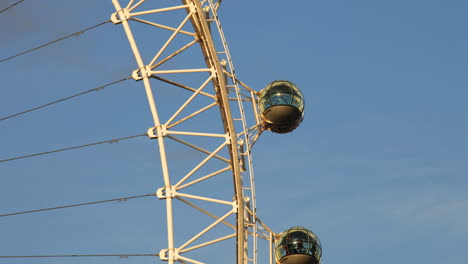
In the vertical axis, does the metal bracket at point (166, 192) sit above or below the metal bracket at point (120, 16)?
below

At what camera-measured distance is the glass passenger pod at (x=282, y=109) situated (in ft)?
119

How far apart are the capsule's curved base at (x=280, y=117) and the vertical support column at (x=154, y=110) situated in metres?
3.85

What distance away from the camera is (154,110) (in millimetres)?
33781

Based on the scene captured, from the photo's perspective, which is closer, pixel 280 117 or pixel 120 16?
pixel 120 16

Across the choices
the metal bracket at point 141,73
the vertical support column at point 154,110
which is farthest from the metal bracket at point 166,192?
the metal bracket at point 141,73

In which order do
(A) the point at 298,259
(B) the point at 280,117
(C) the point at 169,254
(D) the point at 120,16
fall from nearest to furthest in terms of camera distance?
(C) the point at 169,254
(D) the point at 120,16
(A) the point at 298,259
(B) the point at 280,117

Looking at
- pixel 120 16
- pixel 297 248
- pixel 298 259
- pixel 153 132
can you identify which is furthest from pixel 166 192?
pixel 120 16

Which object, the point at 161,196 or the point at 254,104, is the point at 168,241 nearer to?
the point at 161,196

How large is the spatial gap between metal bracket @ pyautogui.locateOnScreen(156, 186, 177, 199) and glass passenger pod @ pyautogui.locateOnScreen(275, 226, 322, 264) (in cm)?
399

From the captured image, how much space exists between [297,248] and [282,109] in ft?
13.7

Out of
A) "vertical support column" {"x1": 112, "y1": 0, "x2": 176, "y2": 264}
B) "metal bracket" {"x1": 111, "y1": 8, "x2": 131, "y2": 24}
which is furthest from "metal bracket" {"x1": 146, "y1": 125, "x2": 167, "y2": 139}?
"metal bracket" {"x1": 111, "y1": 8, "x2": 131, "y2": 24}

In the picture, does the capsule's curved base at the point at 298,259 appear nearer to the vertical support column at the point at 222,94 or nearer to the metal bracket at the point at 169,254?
the vertical support column at the point at 222,94

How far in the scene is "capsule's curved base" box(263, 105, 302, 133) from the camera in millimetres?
36312

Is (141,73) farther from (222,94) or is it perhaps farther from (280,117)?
(280,117)
